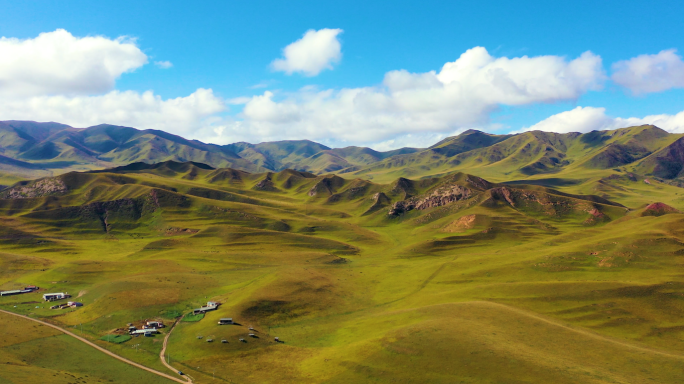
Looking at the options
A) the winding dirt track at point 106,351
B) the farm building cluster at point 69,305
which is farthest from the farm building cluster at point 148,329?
the farm building cluster at point 69,305

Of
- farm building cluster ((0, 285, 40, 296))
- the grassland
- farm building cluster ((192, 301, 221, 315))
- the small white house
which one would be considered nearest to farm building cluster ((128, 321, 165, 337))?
the grassland

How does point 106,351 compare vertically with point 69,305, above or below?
Answer: below

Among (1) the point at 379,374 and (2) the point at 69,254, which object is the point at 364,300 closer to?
(1) the point at 379,374

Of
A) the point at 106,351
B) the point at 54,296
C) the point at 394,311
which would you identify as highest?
the point at 394,311

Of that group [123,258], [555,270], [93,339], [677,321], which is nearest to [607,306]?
[677,321]

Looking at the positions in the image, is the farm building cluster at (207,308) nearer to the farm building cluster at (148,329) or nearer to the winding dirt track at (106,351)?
the farm building cluster at (148,329)

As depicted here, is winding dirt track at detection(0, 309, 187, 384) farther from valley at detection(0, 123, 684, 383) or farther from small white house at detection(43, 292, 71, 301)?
small white house at detection(43, 292, 71, 301)

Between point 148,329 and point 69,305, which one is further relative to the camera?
point 69,305

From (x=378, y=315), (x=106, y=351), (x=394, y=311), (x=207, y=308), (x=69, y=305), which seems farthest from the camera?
(x=69, y=305)

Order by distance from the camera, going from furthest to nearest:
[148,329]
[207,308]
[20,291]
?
[20,291]
[207,308]
[148,329]

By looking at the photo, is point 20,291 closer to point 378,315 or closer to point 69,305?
point 69,305

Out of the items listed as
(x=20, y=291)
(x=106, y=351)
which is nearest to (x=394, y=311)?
(x=106, y=351)
